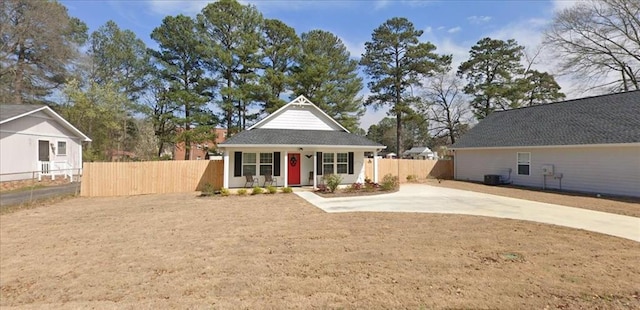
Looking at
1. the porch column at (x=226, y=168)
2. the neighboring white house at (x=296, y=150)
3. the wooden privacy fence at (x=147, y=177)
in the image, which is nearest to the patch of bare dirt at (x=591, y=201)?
the neighboring white house at (x=296, y=150)

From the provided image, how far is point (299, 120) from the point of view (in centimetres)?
1850

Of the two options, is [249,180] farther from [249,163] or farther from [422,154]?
[422,154]

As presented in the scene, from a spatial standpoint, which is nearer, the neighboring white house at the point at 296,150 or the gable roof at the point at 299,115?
the neighboring white house at the point at 296,150

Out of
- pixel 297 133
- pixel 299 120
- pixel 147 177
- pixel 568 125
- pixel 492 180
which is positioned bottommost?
pixel 492 180

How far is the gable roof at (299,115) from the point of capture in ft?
59.1

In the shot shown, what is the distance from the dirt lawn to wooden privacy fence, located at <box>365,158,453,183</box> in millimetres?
11866

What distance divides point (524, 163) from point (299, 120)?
13377mm

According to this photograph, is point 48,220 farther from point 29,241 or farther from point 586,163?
point 586,163

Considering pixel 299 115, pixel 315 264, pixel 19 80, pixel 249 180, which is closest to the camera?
pixel 315 264

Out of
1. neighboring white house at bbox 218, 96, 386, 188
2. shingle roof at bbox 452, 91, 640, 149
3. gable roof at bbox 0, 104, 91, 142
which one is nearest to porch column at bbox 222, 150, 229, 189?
neighboring white house at bbox 218, 96, 386, 188

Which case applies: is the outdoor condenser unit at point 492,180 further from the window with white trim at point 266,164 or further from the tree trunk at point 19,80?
the tree trunk at point 19,80

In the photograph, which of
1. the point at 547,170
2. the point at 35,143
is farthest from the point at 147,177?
the point at 547,170

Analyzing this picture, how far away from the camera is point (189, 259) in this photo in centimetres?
548

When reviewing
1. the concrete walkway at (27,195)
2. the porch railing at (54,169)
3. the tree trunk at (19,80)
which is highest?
the tree trunk at (19,80)
